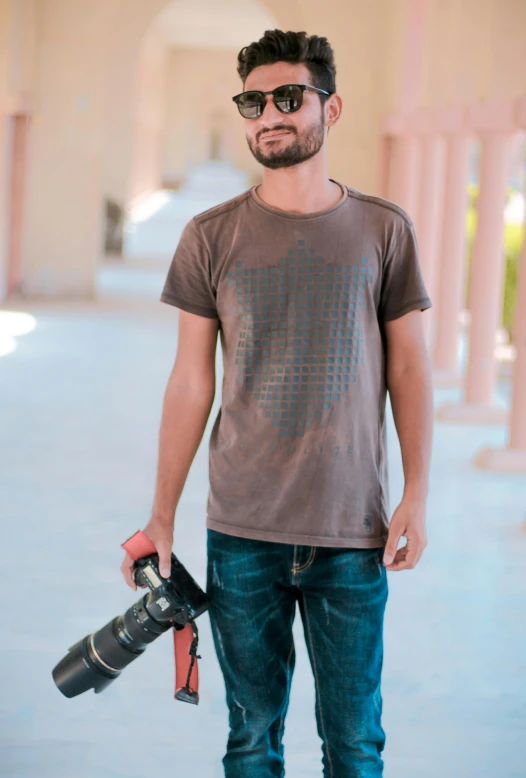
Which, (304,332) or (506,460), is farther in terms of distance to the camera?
(506,460)

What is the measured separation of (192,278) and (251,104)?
35 centimetres

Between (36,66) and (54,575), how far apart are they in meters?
11.1

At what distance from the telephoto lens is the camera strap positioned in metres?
0.01

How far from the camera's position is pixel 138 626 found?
231 cm

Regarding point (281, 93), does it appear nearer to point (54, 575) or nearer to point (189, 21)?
point (54, 575)

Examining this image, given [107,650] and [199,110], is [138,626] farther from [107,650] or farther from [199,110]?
[199,110]

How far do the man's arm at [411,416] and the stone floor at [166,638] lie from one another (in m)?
1.24

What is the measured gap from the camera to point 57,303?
14.9 m

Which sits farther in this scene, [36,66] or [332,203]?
[36,66]

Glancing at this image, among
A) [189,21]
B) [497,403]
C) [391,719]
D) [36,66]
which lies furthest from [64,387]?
[189,21]

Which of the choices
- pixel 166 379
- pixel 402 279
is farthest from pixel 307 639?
pixel 166 379

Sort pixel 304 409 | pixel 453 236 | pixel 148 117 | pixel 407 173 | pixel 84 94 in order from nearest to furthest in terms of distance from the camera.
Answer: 1. pixel 304 409
2. pixel 453 236
3. pixel 407 173
4. pixel 84 94
5. pixel 148 117

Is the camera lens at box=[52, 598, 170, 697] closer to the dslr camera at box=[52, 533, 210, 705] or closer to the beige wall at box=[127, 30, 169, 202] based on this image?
the dslr camera at box=[52, 533, 210, 705]

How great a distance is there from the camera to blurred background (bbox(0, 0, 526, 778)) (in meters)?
3.48
